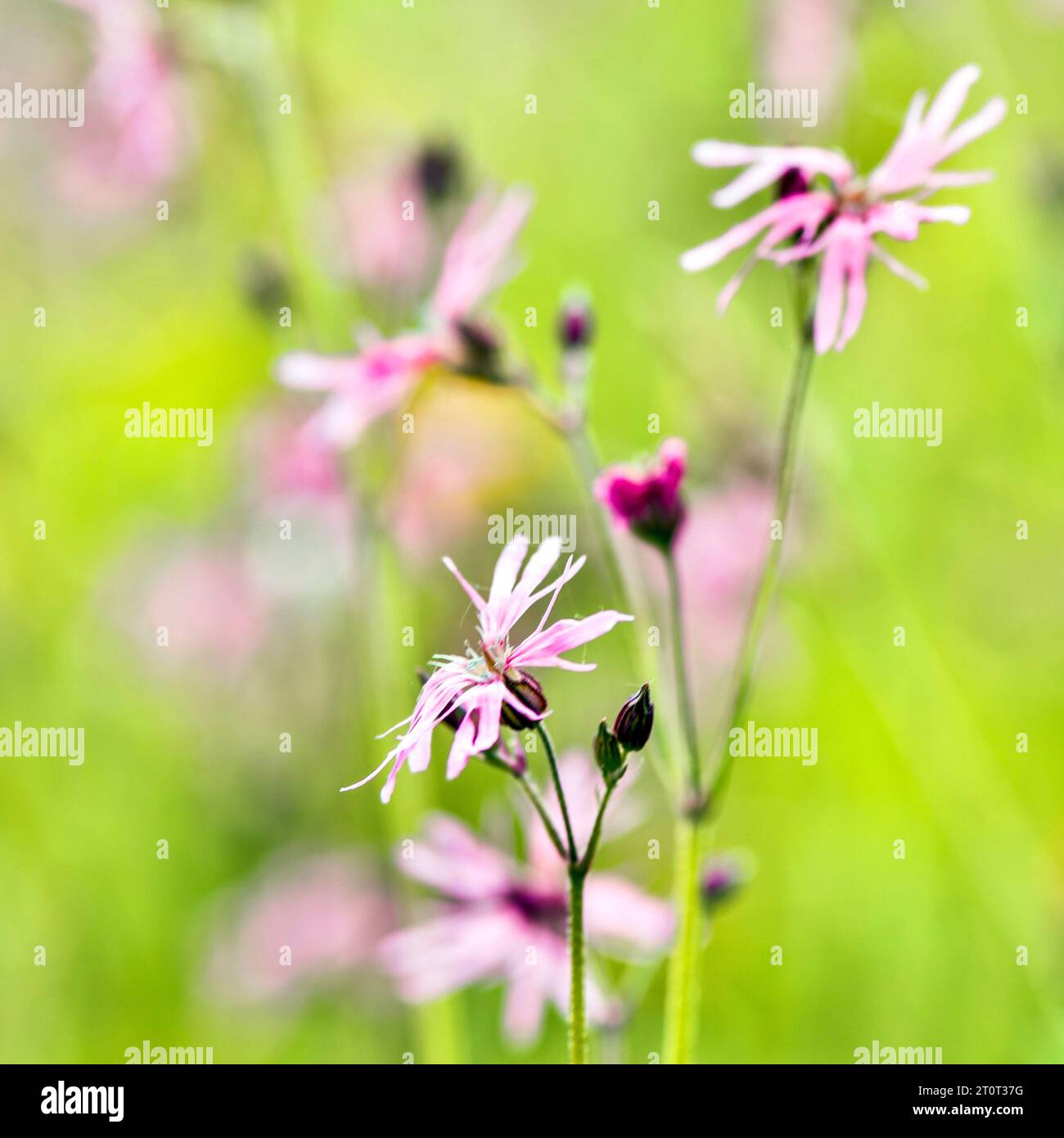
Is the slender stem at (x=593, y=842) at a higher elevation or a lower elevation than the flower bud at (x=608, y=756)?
lower

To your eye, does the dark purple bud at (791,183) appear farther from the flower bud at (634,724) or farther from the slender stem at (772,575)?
the flower bud at (634,724)

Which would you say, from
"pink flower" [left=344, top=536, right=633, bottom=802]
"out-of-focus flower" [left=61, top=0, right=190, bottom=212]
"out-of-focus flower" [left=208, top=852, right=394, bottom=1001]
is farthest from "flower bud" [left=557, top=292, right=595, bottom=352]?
"out-of-focus flower" [left=208, top=852, right=394, bottom=1001]

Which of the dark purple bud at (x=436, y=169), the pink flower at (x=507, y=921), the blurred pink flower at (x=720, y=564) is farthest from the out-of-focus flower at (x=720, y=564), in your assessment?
the pink flower at (x=507, y=921)

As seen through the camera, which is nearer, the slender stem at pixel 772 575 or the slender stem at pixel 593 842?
the slender stem at pixel 593 842

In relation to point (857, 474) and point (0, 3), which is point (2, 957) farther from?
point (0, 3)

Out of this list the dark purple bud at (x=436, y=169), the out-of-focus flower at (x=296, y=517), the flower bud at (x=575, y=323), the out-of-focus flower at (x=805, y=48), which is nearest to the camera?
the flower bud at (x=575, y=323)

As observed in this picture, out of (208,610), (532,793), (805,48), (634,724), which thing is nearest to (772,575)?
(634,724)

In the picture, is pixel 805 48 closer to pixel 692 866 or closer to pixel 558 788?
pixel 692 866
